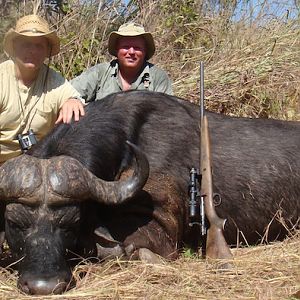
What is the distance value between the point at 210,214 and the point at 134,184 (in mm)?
615

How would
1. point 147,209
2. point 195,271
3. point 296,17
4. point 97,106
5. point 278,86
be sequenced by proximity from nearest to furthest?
1. point 195,271
2. point 147,209
3. point 97,106
4. point 278,86
5. point 296,17

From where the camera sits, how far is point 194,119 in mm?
5855

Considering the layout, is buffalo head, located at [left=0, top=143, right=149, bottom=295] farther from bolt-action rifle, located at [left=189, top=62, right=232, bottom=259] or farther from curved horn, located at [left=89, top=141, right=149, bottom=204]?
bolt-action rifle, located at [left=189, top=62, right=232, bottom=259]

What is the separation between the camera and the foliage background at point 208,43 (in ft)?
28.7

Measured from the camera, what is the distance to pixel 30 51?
227 inches

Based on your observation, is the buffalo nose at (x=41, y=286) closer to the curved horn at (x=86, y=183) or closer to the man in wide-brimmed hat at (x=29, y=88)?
the curved horn at (x=86, y=183)

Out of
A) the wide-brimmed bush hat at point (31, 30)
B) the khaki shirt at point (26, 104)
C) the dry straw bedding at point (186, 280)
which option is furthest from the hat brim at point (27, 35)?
the dry straw bedding at point (186, 280)

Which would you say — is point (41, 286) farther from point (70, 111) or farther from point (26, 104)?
point (26, 104)

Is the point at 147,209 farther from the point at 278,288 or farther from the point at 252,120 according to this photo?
the point at 252,120

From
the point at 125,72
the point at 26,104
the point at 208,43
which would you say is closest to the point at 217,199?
the point at 26,104

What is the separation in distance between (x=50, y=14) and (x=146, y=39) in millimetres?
2812

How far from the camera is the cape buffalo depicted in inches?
170

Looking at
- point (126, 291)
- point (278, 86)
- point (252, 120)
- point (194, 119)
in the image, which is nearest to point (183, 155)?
point (194, 119)

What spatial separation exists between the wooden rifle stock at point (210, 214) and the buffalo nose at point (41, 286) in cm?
115
